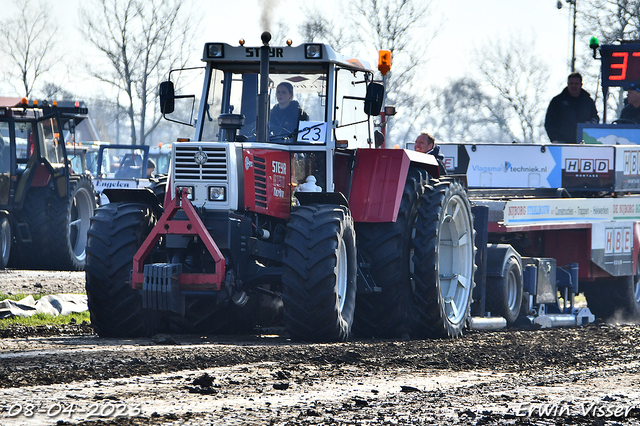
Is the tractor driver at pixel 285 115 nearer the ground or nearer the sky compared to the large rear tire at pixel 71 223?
nearer the sky

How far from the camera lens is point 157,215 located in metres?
8.45

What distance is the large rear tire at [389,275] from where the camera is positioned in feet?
28.2

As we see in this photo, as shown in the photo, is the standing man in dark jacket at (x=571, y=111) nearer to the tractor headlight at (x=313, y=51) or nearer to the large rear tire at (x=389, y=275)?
the large rear tire at (x=389, y=275)

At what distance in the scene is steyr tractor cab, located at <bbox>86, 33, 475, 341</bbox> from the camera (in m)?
7.61

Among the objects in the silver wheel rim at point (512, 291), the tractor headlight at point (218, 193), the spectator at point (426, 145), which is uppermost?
the spectator at point (426, 145)

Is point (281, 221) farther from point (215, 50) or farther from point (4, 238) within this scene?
point (4, 238)

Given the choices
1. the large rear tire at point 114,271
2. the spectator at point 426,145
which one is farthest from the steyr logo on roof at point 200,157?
the spectator at point 426,145

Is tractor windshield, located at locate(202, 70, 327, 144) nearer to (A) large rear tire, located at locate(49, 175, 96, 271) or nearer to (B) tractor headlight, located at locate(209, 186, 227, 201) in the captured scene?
(B) tractor headlight, located at locate(209, 186, 227, 201)

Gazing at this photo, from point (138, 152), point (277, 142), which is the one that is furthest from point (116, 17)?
point (277, 142)

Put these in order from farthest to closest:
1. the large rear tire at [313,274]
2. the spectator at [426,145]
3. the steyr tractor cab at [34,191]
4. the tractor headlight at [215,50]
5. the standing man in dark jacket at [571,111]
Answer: the steyr tractor cab at [34,191] → the standing man in dark jacket at [571,111] → the spectator at [426,145] → the tractor headlight at [215,50] → the large rear tire at [313,274]

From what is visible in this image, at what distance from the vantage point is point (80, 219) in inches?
683

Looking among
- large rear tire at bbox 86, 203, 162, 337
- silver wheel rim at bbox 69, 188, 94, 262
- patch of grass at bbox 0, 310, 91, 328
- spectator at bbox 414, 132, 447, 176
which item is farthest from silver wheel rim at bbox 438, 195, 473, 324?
silver wheel rim at bbox 69, 188, 94, 262

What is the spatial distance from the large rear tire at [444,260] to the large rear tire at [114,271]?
8.21 feet

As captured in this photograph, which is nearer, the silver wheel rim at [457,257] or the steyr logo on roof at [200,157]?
the steyr logo on roof at [200,157]
